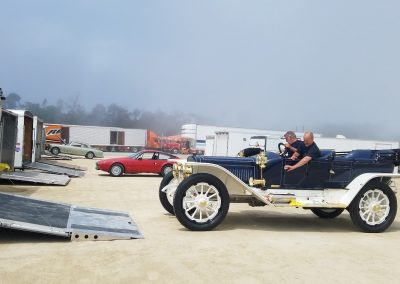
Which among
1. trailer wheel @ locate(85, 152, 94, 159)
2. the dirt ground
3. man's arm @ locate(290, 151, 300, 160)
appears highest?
man's arm @ locate(290, 151, 300, 160)

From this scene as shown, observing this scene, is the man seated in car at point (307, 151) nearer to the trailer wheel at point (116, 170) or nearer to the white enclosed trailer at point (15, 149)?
the white enclosed trailer at point (15, 149)

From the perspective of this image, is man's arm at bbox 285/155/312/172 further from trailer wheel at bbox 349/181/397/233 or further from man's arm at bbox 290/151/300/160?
trailer wheel at bbox 349/181/397/233

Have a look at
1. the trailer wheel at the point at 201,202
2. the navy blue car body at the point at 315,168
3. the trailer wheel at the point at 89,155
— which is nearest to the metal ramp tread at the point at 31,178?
the navy blue car body at the point at 315,168

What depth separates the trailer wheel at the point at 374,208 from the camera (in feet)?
25.8

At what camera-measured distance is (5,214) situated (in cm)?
621

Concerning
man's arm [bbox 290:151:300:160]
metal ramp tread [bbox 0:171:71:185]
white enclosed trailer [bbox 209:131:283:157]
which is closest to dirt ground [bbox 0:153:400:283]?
man's arm [bbox 290:151:300:160]

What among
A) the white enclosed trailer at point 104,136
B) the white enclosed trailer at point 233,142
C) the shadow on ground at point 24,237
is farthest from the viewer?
the white enclosed trailer at point 104,136

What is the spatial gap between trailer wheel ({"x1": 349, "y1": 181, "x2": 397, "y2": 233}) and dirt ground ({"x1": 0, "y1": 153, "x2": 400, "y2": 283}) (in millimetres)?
209

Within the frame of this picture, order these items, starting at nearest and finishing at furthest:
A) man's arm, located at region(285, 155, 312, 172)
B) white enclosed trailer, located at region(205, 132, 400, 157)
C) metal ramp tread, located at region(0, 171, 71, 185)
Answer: man's arm, located at region(285, 155, 312, 172), metal ramp tread, located at region(0, 171, 71, 185), white enclosed trailer, located at region(205, 132, 400, 157)

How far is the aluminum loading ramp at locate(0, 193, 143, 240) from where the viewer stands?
5.99 meters

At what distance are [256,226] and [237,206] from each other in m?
2.48

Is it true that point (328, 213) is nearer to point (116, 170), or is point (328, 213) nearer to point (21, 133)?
point (21, 133)

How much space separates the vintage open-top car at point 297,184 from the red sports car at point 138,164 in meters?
10.7

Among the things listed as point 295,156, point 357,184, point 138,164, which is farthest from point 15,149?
point 357,184
